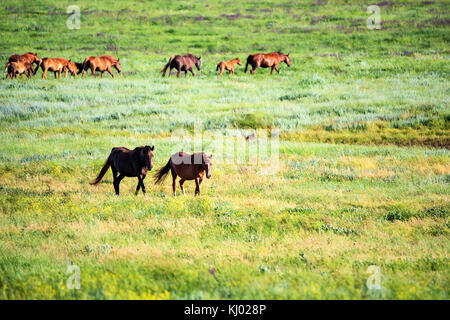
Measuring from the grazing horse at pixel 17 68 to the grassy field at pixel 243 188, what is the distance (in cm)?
103

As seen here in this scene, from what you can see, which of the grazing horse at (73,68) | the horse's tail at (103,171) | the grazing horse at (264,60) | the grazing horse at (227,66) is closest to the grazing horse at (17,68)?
the grazing horse at (73,68)

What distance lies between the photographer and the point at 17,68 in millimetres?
36375

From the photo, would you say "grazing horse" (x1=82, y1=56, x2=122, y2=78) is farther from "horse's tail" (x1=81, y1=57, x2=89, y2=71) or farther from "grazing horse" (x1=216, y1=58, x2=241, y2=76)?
"grazing horse" (x1=216, y1=58, x2=241, y2=76)

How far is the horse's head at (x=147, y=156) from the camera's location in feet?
38.7

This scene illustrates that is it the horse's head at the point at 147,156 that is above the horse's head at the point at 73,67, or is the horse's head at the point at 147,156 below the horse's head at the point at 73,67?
below

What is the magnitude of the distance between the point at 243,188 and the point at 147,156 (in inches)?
133

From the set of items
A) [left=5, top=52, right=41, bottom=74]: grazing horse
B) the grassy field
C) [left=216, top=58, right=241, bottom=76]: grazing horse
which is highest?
[left=5, top=52, right=41, bottom=74]: grazing horse

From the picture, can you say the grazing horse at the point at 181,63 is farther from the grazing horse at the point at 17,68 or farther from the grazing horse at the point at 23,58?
the grazing horse at the point at 17,68

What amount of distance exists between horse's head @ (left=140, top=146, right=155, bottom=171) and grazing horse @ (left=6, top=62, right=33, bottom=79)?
94.7ft

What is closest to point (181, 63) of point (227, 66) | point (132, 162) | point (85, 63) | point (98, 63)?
point (227, 66)

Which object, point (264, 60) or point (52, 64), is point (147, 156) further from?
point (264, 60)

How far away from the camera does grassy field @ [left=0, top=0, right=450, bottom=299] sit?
705 cm

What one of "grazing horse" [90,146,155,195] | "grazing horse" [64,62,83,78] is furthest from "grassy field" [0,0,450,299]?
"grazing horse" [64,62,83,78]
